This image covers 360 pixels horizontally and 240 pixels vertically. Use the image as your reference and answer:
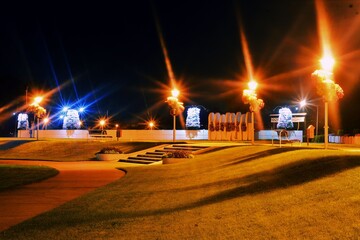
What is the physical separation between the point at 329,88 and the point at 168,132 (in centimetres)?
3156

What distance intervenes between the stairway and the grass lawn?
1542cm

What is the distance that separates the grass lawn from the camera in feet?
26.0

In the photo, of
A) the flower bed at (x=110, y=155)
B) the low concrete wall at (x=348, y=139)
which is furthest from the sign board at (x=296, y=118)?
the flower bed at (x=110, y=155)

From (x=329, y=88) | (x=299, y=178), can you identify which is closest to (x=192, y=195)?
(x=299, y=178)

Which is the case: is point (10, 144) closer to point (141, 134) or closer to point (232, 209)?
point (141, 134)

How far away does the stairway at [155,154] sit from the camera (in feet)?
102

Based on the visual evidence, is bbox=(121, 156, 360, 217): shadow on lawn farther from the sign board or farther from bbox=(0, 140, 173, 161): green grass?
the sign board

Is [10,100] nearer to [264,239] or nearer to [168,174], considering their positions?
[168,174]

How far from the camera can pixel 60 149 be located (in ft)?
138

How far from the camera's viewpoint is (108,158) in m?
33.7

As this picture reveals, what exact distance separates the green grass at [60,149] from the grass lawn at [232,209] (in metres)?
22.8

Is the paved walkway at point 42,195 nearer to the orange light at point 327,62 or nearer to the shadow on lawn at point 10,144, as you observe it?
the orange light at point 327,62

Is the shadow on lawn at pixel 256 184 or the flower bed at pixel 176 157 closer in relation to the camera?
the shadow on lawn at pixel 256 184

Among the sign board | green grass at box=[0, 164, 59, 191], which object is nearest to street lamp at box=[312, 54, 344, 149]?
green grass at box=[0, 164, 59, 191]
